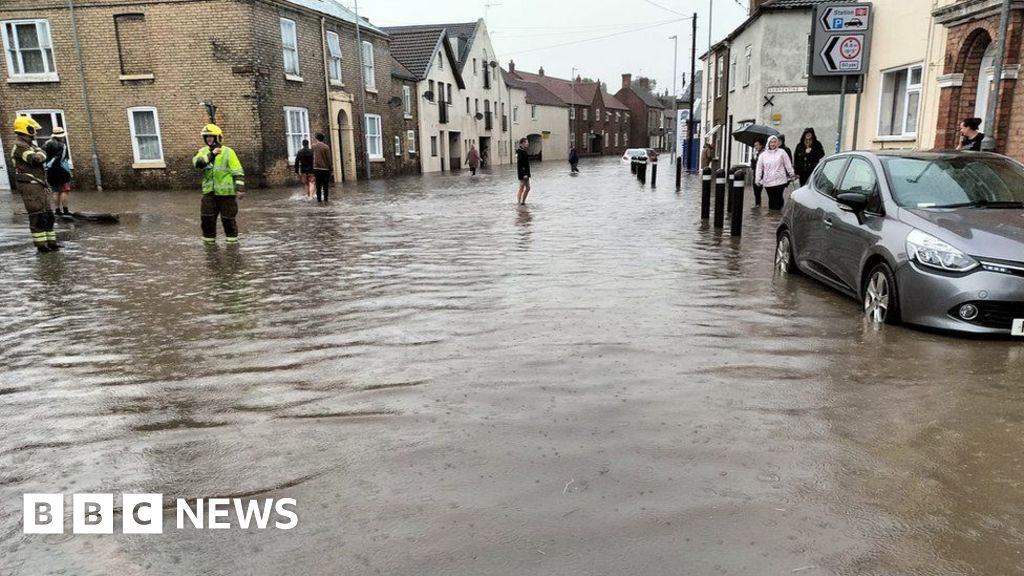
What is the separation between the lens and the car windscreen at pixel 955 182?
6051 mm

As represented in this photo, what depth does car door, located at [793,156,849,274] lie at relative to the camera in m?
7.24

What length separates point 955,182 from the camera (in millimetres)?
6262

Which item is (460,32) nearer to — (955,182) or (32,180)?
(32,180)

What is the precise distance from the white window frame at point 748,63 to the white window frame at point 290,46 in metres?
16.1

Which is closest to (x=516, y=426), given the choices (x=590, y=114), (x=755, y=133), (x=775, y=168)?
(x=775, y=168)

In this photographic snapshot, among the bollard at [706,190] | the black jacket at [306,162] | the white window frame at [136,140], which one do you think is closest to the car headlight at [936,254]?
the bollard at [706,190]

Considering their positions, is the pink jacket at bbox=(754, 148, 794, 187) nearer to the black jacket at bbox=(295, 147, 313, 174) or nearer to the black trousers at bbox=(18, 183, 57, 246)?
the black jacket at bbox=(295, 147, 313, 174)

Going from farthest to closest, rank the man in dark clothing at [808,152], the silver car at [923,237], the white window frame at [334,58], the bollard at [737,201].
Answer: the white window frame at [334,58] → the man in dark clothing at [808,152] → the bollard at [737,201] → the silver car at [923,237]

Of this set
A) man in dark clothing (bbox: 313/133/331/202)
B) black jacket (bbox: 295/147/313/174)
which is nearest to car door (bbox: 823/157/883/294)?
man in dark clothing (bbox: 313/133/331/202)

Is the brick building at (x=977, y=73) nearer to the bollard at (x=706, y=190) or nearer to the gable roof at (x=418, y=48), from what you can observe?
the bollard at (x=706, y=190)

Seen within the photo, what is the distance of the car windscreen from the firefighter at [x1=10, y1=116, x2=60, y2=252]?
1046 centimetres

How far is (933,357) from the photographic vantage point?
490 centimetres

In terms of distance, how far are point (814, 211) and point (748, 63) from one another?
68.4 feet

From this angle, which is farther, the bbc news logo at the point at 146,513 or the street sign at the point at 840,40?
the street sign at the point at 840,40
